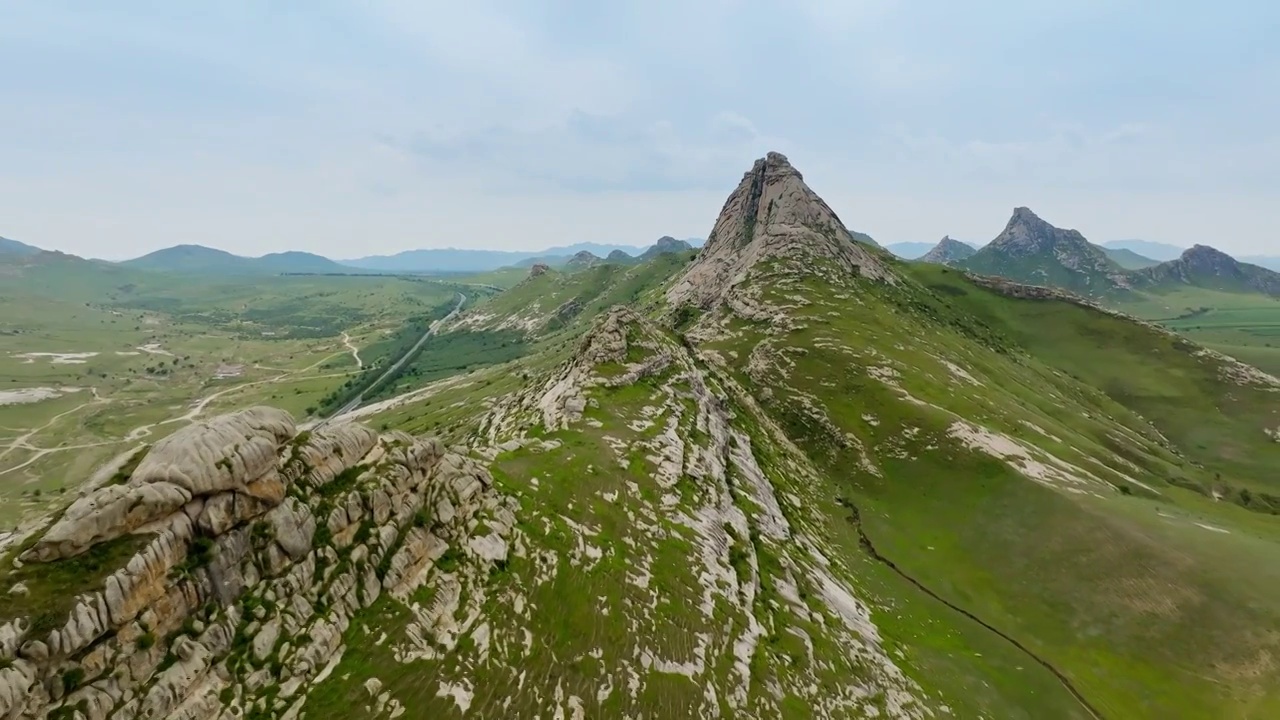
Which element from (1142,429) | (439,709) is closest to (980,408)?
(1142,429)

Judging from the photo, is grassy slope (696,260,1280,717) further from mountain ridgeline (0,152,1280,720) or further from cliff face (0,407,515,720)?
cliff face (0,407,515,720)

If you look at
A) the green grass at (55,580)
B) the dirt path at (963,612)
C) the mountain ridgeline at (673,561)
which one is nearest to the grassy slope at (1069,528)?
the mountain ridgeline at (673,561)

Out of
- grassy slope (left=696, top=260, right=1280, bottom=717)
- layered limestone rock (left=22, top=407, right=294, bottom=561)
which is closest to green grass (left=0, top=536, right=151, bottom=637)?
layered limestone rock (left=22, top=407, right=294, bottom=561)

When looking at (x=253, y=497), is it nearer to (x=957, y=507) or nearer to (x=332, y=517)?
(x=332, y=517)

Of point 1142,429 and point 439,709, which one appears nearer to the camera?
point 439,709

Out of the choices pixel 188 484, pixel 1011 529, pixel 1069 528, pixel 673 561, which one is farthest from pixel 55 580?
pixel 1069 528

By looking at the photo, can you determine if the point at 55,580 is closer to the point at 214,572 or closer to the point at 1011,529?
the point at 214,572
